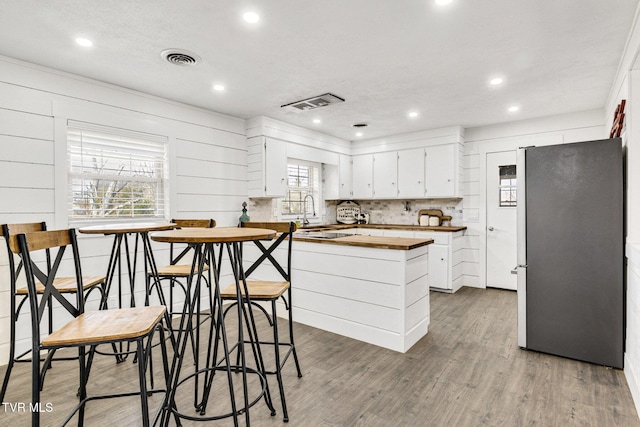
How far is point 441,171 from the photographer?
5078 millimetres

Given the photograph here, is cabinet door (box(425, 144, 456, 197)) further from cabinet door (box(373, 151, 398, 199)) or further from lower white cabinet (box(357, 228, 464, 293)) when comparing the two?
lower white cabinet (box(357, 228, 464, 293))

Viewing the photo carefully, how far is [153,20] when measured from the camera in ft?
7.16

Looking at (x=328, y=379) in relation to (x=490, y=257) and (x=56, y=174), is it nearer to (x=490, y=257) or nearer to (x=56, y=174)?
(x=56, y=174)

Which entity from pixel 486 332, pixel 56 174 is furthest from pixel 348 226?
pixel 56 174

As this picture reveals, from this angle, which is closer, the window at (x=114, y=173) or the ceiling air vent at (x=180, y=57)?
the ceiling air vent at (x=180, y=57)

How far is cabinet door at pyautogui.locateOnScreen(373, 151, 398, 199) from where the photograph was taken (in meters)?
5.57

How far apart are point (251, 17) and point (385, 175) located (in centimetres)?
387

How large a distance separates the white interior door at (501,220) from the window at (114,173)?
4.35m

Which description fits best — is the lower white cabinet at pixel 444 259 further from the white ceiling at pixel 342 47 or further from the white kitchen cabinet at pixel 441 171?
the white ceiling at pixel 342 47

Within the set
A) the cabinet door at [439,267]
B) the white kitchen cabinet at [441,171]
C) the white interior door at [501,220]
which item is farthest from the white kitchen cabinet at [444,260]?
the white kitchen cabinet at [441,171]

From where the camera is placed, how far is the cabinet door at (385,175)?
5574 millimetres

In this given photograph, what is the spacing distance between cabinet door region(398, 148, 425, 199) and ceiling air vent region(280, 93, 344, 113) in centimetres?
201

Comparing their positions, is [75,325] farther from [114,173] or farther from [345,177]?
[345,177]

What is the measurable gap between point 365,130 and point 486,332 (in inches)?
127
